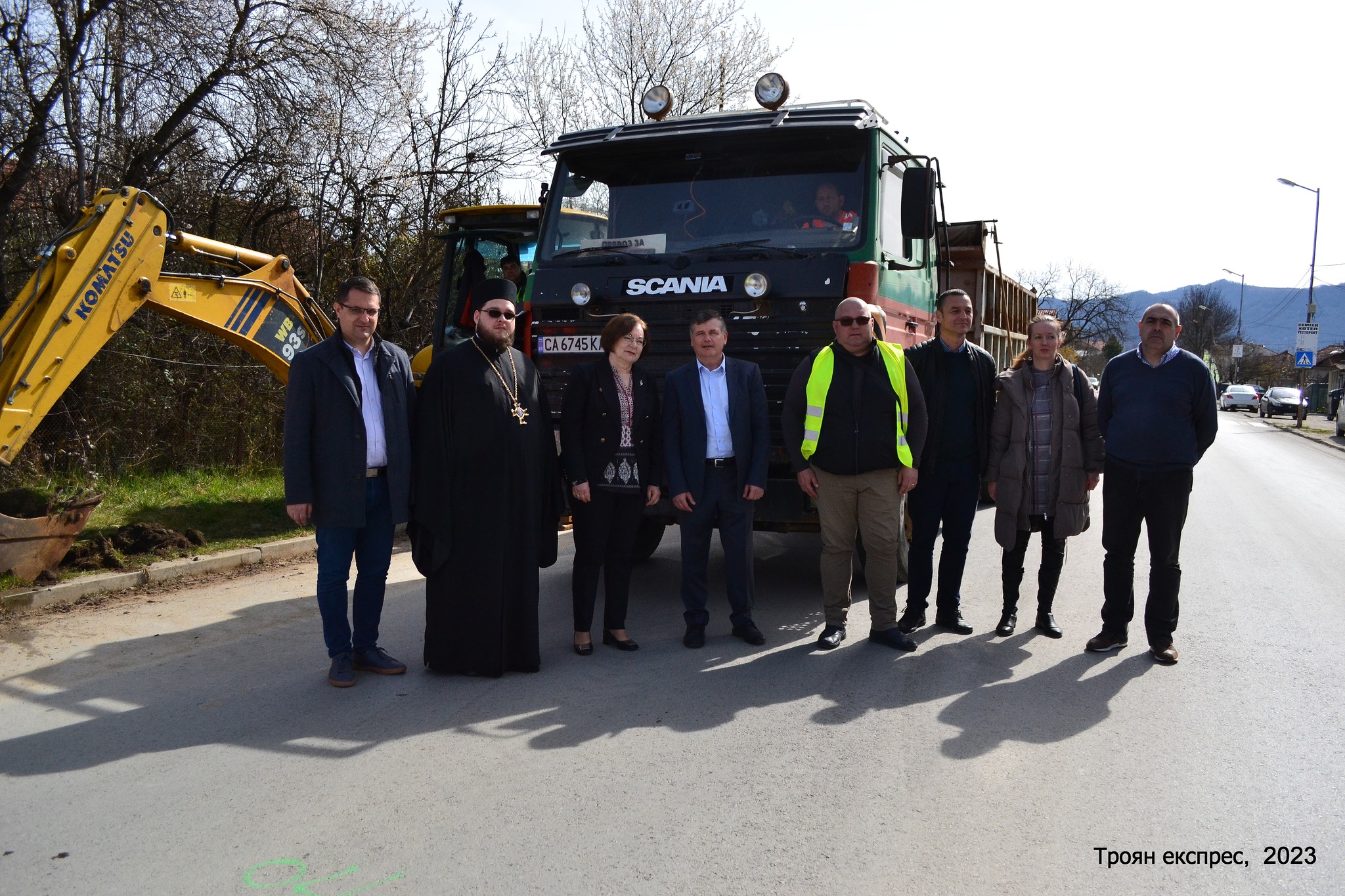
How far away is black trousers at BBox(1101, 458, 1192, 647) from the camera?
5422 mm

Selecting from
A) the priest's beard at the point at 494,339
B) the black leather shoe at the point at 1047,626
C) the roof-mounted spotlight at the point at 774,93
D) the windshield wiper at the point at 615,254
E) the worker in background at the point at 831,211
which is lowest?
the black leather shoe at the point at 1047,626

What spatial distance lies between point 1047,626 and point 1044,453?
1.07 metres

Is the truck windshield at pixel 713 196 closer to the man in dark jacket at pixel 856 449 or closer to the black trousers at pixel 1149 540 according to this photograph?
the man in dark jacket at pixel 856 449

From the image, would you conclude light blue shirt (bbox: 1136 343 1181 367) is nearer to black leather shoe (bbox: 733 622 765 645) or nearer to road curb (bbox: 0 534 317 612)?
black leather shoe (bbox: 733 622 765 645)

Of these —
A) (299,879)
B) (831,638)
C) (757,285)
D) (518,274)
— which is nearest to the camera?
(299,879)

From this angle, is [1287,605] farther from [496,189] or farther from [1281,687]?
[496,189]

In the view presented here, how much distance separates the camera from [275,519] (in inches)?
364

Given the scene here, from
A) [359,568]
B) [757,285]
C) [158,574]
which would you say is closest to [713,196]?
[757,285]

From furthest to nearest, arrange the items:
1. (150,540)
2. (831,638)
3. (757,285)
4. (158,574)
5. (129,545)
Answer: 1. (150,540)
2. (129,545)
3. (158,574)
4. (757,285)
5. (831,638)

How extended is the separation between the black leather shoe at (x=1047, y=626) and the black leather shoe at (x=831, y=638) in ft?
4.24

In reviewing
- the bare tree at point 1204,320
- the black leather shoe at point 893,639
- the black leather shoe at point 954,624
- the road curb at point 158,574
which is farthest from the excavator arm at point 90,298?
the bare tree at point 1204,320

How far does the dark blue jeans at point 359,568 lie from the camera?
197 inches

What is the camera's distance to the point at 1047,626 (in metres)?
5.97

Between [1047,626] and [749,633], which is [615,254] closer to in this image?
[749,633]
